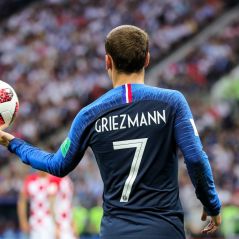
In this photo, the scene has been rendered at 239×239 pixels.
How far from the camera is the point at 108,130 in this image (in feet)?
12.0

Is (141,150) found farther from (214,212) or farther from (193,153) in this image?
(214,212)

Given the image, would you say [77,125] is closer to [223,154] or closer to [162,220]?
[162,220]

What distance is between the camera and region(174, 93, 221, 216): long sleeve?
3.57 m

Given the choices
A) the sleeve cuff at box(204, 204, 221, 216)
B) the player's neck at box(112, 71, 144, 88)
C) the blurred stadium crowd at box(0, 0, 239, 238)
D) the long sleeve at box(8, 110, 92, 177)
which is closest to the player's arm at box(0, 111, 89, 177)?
the long sleeve at box(8, 110, 92, 177)

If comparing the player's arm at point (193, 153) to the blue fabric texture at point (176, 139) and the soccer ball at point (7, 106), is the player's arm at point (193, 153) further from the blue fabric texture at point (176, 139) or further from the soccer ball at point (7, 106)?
the soccer ball at point (7, 106)

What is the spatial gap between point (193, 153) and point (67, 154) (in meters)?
0.59

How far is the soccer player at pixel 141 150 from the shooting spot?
3.58 meters

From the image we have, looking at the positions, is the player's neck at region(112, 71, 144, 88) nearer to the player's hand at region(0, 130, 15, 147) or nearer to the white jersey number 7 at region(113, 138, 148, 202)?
the white jersey number 7 at region(113, 138, 148, 202)

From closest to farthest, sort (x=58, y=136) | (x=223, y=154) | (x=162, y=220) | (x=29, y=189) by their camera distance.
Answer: (x=162, y=220) → (x=29, y=189) → (x=223, y=154) → (x=58, y=136)

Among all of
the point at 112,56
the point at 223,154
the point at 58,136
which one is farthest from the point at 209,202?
the point at 58,136

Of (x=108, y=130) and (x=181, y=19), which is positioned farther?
(x=181, y=19)

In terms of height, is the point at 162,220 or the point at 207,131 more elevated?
the point at 207,131

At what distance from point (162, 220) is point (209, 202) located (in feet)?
0.78

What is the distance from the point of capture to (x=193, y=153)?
3.58 meters
